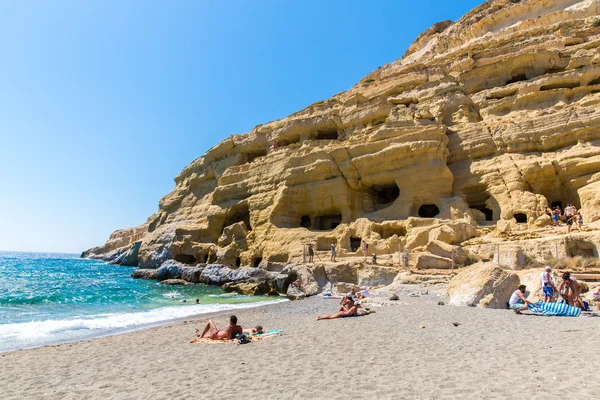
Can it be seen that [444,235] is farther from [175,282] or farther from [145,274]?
[145,274]

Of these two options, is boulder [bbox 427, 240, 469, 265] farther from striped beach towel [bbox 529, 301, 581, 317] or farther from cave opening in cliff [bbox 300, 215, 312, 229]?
cave opening in cliff [bbox 300, 215, 312, 229]

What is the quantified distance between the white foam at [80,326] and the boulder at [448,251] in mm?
9877

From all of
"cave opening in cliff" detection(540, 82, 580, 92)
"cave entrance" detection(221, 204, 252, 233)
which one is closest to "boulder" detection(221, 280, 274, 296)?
"cave entrance" detection(221, 204, 252, 233)

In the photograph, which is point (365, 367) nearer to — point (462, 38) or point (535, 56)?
point (535, 56)

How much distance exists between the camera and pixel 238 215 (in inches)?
1328

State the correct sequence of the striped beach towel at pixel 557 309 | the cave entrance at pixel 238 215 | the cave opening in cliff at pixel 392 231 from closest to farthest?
the striped beach towel at pixel 557 309
the cave opening in cliff at pixel 392 231
the cave entrance at pixel 238 215

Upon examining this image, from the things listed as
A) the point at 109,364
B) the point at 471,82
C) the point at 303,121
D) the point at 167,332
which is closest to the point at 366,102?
the point at 303,121

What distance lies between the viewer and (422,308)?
11.4 metres

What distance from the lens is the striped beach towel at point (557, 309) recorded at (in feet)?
30.1

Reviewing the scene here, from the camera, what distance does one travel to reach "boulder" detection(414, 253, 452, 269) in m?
17.6

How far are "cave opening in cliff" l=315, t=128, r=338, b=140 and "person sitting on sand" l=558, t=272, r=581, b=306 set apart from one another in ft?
78.0

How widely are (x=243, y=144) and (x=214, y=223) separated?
27.8 feet

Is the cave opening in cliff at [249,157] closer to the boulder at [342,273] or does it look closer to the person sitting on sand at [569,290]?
the boulder at [342,273]

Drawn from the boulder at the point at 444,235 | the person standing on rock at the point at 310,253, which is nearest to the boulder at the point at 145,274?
the person standing on rock at the point at 310,253
